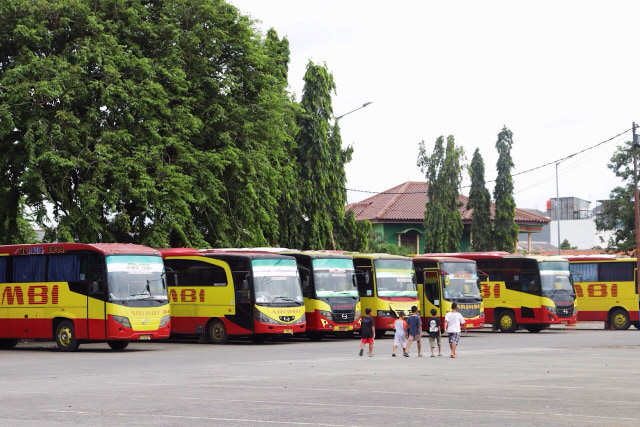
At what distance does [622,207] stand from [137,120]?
40.0 meters

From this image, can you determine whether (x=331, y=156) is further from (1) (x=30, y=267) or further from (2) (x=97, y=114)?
(1) (x=30, y=267)

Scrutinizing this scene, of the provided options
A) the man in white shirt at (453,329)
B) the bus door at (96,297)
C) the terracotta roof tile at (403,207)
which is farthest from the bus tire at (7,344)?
Answer: the terracotta roof tile at (403,207)

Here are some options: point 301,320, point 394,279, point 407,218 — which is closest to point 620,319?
point 394,279

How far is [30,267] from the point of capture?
3023 cm

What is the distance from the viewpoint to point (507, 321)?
42.6 meters

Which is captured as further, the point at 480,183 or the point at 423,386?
the point at 480,183

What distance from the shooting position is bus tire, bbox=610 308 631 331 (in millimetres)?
44375

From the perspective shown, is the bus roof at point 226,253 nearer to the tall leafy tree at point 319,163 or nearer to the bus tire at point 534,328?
the bus tire at point 534,328

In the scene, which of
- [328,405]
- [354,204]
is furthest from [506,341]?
[354,204]

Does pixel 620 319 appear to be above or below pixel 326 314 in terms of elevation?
below

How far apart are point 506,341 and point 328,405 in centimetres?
2143

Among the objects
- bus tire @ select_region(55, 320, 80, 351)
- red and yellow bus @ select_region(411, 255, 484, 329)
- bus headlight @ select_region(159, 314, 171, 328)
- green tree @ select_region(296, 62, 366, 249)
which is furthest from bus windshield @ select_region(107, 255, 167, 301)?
green tree @ select_region(296, 62, 366, 249)

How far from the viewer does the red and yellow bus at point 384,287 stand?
36906 millimetres

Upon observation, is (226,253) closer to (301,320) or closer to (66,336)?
(301,320)
